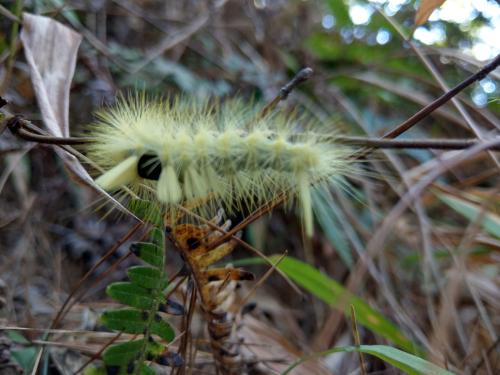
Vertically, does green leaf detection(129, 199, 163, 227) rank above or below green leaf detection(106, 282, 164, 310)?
above

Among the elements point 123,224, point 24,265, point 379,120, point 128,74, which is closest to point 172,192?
point 24,265

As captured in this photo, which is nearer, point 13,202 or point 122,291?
point 122,291

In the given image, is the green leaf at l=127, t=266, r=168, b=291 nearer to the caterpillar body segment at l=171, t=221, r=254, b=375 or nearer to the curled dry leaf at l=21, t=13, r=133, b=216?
the caterpillar body segment at l=171, t=221, r=254, b=375

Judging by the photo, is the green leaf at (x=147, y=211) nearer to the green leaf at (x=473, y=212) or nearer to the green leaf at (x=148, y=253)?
the green leaf at (x=148, y=253)

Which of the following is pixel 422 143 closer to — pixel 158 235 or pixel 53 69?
pixel 158 235

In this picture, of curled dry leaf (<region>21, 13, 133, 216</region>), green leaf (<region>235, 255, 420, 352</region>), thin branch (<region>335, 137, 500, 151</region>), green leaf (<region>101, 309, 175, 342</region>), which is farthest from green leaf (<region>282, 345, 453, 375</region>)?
curled dry leaf (<region>21, 13, 133, 216</region>)

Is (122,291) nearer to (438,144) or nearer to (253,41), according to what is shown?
(438,144)
